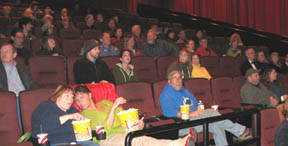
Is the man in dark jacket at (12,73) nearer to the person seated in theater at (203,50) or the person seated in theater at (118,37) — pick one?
the person seated in theater at (118,37)

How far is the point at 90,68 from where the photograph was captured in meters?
3.48

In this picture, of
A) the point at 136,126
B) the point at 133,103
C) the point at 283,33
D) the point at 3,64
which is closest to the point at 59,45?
the point at 3,64

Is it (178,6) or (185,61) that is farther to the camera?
(178,6)

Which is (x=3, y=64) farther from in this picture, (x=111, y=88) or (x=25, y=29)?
(x=25, y=29)

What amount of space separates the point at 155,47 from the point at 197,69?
2.84 feet

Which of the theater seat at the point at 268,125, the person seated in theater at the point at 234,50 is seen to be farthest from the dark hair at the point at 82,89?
the person seated in theater at the point at 234,50

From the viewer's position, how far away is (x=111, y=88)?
291 centimetres

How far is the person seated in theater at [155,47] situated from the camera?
500cm

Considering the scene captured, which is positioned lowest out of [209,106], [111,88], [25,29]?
[209,106]

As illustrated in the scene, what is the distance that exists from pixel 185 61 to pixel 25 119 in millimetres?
2356

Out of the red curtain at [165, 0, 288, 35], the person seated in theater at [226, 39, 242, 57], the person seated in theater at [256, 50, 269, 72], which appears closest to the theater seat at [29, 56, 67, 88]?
the person seated in theater at [256, 50, 269, 72]

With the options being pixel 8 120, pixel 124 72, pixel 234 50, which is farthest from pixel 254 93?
pixel 8 120

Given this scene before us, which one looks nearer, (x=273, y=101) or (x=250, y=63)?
(x=273, y=101)

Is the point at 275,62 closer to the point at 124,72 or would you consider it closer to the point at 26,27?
the point at 124,72
